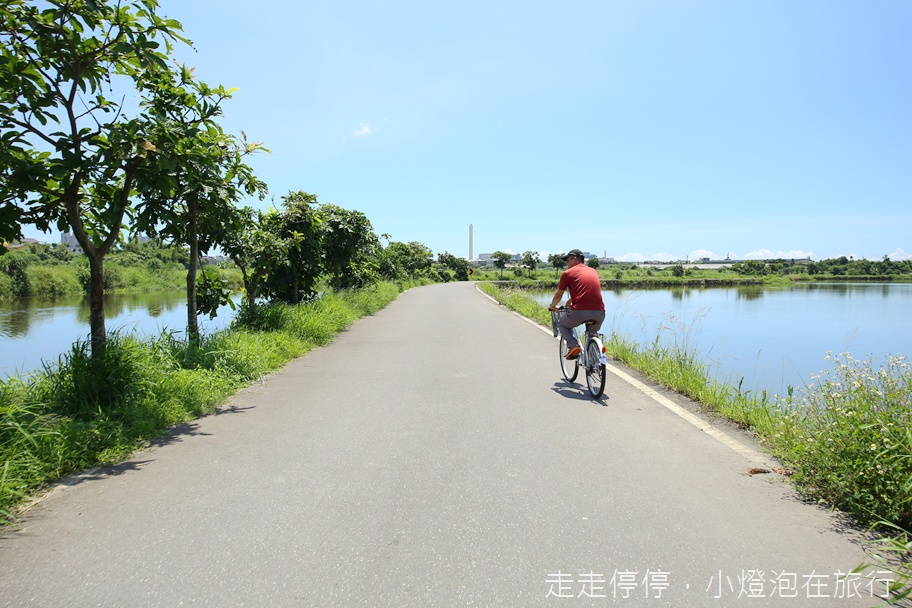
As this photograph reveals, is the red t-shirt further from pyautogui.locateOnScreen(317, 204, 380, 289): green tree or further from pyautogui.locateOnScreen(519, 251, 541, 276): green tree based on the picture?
pyautogui.locateOnScreen(519, 251, 541, 276): green tree

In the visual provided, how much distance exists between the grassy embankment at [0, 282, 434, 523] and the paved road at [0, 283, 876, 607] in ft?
0.86

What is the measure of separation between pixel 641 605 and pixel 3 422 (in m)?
4.61

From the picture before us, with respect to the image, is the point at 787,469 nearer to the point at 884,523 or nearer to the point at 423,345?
the point at 884,523

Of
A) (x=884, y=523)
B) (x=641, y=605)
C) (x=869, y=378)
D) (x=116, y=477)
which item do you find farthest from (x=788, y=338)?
(x=116, y=477)

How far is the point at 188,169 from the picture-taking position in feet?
18.2

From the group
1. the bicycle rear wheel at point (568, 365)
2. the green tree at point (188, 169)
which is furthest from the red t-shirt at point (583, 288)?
the green tree at point (188, 169)

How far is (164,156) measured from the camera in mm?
4996

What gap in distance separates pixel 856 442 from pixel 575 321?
383 cm

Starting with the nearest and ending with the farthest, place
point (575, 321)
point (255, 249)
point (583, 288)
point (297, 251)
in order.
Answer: point (583, 288) < point (575, 321) < point (255, 249) < point (297, 251)

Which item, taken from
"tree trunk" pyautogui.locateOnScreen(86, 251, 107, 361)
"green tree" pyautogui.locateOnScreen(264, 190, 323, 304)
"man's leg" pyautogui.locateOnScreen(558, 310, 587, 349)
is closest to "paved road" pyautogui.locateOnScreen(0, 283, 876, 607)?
"tree trunk" pyautogui.locateOnScreen(86, 251, 107, 361)

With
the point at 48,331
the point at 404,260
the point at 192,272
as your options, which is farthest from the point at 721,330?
the point at 404,260

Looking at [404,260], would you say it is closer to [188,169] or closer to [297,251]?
[297,251]

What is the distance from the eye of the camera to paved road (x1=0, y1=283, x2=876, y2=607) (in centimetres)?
267

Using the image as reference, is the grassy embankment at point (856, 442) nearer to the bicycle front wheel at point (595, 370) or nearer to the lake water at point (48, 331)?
the bicycle front wheel at point (595, 370)
